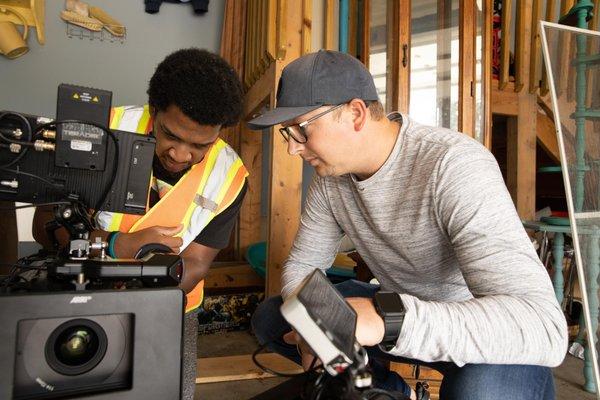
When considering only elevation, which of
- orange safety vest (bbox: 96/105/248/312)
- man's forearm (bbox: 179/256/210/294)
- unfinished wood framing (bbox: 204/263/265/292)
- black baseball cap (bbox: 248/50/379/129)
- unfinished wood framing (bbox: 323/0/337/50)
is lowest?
unfinished wood framing (bbox: 204/263/265/292)

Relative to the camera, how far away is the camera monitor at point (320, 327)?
0.50 m

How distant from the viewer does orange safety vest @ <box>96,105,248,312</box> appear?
4.39 feet

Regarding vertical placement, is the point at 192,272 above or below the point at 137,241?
below

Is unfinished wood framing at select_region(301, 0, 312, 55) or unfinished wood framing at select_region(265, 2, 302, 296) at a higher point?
unfinished wood framing at select_region(301, 0, 312, 55)

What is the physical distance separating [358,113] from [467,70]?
1.38 metres

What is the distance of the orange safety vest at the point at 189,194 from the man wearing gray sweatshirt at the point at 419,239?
27cm

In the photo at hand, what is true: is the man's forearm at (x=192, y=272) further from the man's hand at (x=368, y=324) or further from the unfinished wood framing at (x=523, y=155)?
the unfinished wood framing at (x=523, y=155)

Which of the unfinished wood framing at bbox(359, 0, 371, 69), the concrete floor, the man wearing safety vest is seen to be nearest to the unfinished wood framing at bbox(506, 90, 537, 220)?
the concrete floor

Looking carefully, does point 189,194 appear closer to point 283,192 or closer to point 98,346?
point 283,192

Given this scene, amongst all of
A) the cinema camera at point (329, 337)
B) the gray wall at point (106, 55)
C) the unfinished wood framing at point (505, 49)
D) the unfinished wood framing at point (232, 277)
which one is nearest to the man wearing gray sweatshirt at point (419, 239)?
the cinema camera at point (329, 337)

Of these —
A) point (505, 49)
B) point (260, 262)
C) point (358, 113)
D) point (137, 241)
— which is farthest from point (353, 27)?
point (137, 241)

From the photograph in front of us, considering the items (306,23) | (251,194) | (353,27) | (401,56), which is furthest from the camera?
(251,194)

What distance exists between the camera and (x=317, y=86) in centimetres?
103

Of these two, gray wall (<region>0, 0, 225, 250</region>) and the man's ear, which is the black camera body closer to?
the man's ear
